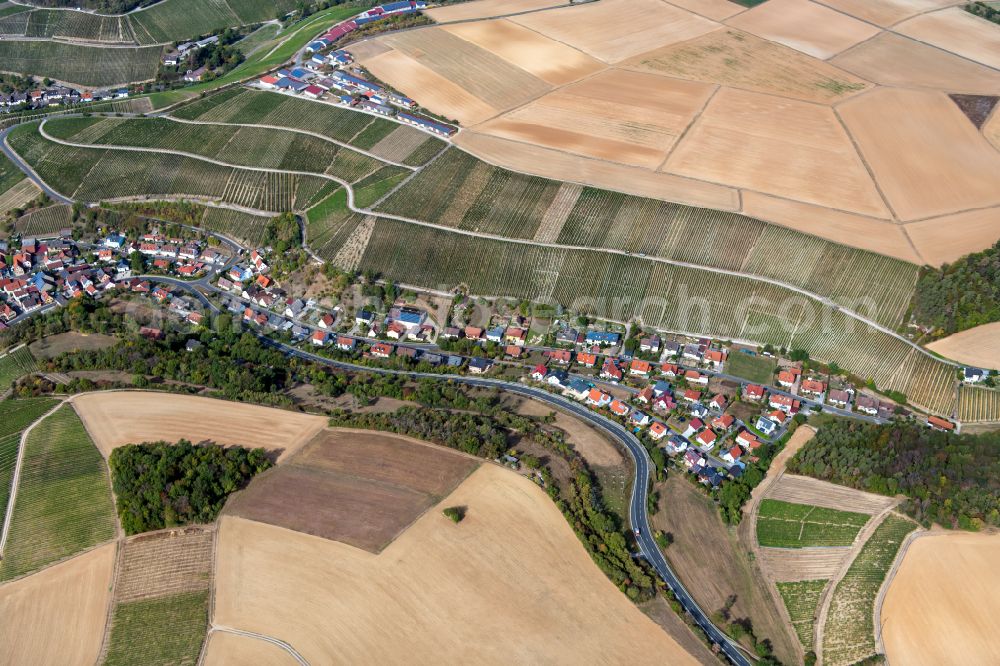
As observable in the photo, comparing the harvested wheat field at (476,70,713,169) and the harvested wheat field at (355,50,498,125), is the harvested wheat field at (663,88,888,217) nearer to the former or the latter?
the harvested wheat field at (476,70,713,169)

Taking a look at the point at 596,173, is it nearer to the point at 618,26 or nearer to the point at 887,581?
the point at 618,26

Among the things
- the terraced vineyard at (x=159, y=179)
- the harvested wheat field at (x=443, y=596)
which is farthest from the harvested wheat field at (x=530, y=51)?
the harvested wheat field at (x=443, y=596)

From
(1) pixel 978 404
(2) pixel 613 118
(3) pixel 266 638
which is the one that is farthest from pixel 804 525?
(2) pixel 613 118

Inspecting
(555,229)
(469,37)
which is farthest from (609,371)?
(469,37)

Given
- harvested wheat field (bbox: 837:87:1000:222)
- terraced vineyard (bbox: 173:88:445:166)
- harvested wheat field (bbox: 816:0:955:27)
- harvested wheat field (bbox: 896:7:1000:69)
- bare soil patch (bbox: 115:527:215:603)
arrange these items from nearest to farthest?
bare soil patch (bbox: 115:527:215:603) → harvested wheat field (bbox: 837:87:1000:222) → terraced vineyard (bbox: 173:88:445:166) → harvested wheat field (bbox: 896:7:1000:69) → harvested wheat field (bbox: 816:0:955:27)

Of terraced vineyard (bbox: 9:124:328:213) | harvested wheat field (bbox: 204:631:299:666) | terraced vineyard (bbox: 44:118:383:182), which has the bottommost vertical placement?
harvested wheat field (bbox: 204:631:299:666)

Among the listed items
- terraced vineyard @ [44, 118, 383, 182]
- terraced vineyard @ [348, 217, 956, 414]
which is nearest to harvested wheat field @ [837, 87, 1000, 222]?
terraced vineyard @ [348, 217, 956, 414]

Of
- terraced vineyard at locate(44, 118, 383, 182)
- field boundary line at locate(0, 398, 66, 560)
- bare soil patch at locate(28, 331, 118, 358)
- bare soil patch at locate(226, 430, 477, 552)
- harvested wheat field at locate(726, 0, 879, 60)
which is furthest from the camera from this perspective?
harvested wheat field at locate(726, 0, 879, 60)

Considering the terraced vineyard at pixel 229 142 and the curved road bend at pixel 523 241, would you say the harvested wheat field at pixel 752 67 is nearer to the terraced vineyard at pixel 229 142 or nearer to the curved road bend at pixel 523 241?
the curved road bend at pixel 523 241
